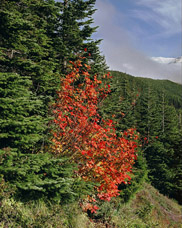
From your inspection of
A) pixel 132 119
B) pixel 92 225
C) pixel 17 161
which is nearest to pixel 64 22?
pixel 17 161

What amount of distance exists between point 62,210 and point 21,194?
1525 mm

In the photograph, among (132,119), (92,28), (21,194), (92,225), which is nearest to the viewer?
(21,194)

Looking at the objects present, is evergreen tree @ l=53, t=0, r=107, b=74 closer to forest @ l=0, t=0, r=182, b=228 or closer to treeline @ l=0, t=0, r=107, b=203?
forest @ l=0, t=0, r=182, b=228

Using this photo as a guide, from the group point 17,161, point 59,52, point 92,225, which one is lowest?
point 92,225

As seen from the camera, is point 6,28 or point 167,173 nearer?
point 6,28

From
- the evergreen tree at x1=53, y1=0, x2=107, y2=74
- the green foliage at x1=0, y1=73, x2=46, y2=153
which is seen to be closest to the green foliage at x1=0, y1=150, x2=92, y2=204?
the green foliage at x1=0, y1=73, x2=46, y2=153

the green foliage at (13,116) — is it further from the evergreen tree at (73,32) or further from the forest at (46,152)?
the evergreen tree at (73,32)

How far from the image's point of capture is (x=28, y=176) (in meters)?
5.85

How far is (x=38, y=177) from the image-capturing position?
6.09 meters

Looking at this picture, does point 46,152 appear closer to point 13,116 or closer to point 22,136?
point 22,136

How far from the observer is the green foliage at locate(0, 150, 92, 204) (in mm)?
5621

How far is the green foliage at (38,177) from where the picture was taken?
5.62 meters

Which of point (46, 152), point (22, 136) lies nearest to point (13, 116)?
point (22, 136)

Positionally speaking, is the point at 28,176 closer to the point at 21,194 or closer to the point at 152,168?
the point at 21,194
